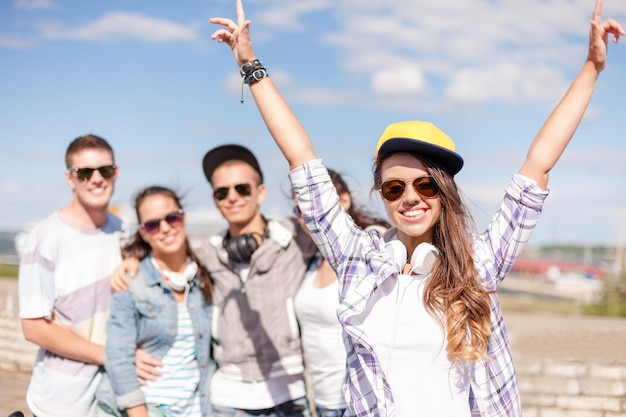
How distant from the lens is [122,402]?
10.6ft

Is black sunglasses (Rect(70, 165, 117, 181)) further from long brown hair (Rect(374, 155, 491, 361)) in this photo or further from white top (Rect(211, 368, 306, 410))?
long brown hair (Rect(374, 155, 491, 361))

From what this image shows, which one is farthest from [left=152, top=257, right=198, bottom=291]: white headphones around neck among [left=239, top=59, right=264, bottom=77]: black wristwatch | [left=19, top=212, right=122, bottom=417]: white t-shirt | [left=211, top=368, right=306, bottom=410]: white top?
[left=239, top=59, right=264, bottom=77]: black wristwatch

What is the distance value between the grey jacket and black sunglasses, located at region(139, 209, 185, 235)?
29cm

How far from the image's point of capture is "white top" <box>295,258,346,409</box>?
339 cm

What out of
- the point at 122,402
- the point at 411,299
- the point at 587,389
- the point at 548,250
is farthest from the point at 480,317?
the point at 548,250

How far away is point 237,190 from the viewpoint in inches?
141

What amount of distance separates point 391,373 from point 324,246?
51 centimetres

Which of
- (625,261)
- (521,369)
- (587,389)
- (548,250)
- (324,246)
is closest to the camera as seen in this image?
(324,246)

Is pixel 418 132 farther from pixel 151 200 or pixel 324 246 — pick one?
pixel 151 200

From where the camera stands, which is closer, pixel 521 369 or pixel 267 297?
pixel 267 297

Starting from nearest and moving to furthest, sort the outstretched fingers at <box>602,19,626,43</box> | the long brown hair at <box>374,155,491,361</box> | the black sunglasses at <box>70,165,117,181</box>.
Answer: the long brown hair at <box>374,155,491,361</box> < the outstretched fingers at <box>602,19,626,43</box> < the black sunglasses at <box>70,165,117,181</box>

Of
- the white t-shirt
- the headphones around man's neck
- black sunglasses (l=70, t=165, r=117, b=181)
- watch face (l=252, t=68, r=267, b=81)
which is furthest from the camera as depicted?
black sunglasses (l=70, t=165, r=117, b=181)

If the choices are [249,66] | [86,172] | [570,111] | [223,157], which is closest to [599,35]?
[570,111]

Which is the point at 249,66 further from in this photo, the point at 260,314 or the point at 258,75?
the point at 260,314
